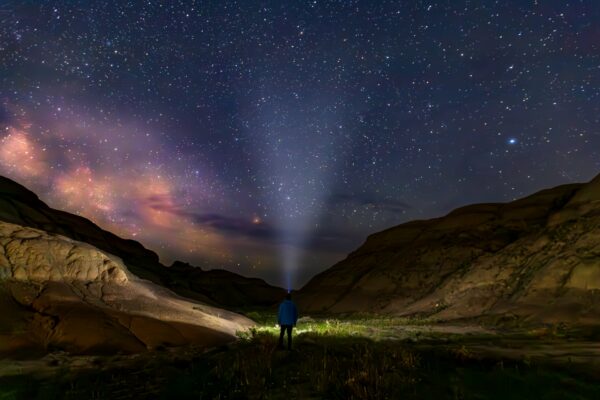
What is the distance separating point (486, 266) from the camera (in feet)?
141

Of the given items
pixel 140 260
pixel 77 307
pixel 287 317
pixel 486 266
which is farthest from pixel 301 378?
pixel 140 260

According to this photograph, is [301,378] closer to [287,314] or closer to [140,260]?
[287,314]

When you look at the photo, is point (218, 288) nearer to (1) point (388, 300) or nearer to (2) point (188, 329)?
(1) point (388, 300)

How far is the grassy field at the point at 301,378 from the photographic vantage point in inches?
365

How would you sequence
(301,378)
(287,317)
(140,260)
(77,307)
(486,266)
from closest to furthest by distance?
(301,378)
(287,317)
(77,307)
(486,266)
(140,260)

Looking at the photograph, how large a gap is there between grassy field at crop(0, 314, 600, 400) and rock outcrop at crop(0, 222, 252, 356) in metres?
1.90

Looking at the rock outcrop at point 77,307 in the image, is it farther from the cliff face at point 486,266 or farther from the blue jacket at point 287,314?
the cliff face at point 486,266

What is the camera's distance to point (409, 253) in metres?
62.6

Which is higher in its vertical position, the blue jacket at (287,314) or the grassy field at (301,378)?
the blue jacket at (287,314)

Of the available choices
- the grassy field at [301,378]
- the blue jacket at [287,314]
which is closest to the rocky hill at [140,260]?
the grassy field at [301,378]

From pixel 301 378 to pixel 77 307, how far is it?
11052 mm

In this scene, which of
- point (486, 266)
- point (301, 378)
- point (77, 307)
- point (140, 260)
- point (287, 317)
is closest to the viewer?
point (301, 378)

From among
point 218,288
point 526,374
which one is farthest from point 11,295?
point 218,288

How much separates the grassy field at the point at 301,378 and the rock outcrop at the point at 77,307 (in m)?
1.90
